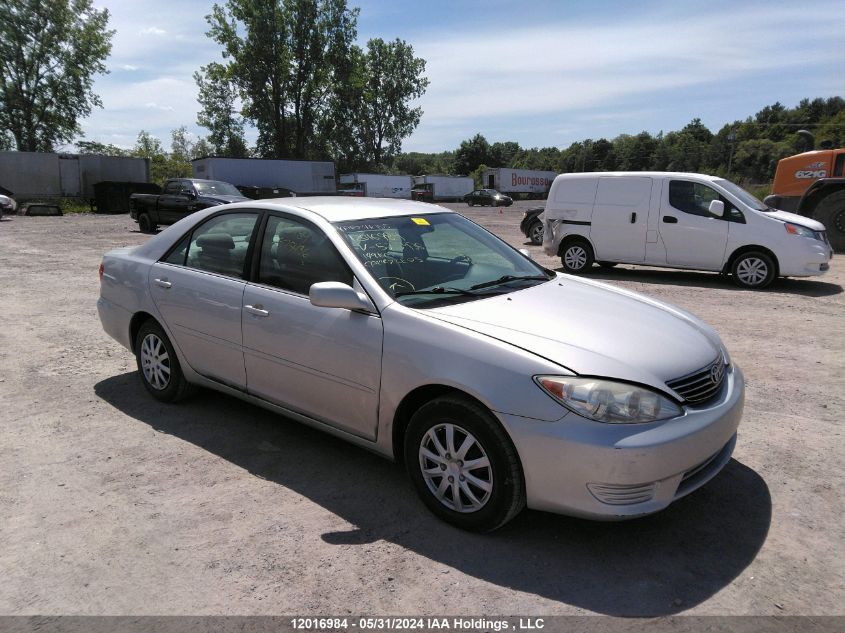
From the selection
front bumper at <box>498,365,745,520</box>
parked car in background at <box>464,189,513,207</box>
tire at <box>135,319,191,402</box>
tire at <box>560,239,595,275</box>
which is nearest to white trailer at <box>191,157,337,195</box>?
parked car in background at <box>464,189,513,207</box>

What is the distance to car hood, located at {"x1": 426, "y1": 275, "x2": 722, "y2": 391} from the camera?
9.10 feet

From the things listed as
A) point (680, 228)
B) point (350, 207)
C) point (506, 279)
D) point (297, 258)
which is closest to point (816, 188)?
point (680, 228)

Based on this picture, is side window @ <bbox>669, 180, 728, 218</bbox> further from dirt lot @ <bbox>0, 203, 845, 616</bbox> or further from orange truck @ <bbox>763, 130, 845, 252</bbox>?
dirt lot @ <bbox>0, 203, 845, 616</bbox>

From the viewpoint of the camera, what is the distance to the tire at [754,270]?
9836 mm

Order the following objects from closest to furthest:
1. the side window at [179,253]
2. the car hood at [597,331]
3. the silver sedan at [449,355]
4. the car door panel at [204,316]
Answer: the silver sedan at [449,355] < the car hood at [597,331] < the car door panel at [204,316] < the side window at [179,253]

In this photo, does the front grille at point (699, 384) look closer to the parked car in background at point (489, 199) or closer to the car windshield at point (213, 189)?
the car windshield at point (213, 189)

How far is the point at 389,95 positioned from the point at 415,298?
71.9 meters

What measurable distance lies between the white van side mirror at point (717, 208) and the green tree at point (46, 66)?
51959 mm

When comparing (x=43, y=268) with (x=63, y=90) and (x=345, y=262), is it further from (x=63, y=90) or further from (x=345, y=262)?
(x=63, y=90)

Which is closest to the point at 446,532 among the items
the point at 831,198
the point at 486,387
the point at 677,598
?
the point at 486,387

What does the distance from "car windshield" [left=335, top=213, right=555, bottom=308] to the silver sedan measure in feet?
0.05

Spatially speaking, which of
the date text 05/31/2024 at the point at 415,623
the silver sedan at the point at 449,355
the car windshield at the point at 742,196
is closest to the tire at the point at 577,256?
the car windshield at the point at 742,196

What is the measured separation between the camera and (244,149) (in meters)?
56.8

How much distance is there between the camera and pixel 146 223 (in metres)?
19.8
